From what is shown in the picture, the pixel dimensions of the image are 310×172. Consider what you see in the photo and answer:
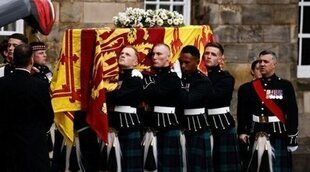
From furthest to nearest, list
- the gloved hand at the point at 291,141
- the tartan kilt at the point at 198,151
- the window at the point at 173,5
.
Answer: the window at the point at 173,5
the gloved hand at the point at 291,141
the tartan kilt at the point at 198,151

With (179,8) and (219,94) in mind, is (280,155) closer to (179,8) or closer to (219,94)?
(219,94)

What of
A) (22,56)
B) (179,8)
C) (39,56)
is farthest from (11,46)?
(179,8)

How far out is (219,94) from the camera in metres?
13.2

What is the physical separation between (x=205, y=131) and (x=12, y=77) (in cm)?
265

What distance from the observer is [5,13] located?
36.4 ft

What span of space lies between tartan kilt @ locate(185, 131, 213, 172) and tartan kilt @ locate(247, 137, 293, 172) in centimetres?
77

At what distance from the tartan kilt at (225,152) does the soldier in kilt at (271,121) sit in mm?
191

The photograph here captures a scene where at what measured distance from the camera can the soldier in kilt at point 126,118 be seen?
12.7 m

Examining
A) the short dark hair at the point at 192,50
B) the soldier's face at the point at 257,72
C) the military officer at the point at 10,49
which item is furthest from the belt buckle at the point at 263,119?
the military officer at the point at 10,49

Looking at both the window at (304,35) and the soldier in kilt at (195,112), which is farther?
the window at (304,35)

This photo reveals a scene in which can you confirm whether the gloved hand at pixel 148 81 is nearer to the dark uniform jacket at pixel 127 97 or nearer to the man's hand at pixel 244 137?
the dark uniform jacket at pixel 127 97

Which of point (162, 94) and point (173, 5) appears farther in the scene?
point (173, 5)

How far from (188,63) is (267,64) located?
40.7 inches

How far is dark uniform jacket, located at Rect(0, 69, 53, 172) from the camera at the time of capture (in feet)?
37.0
